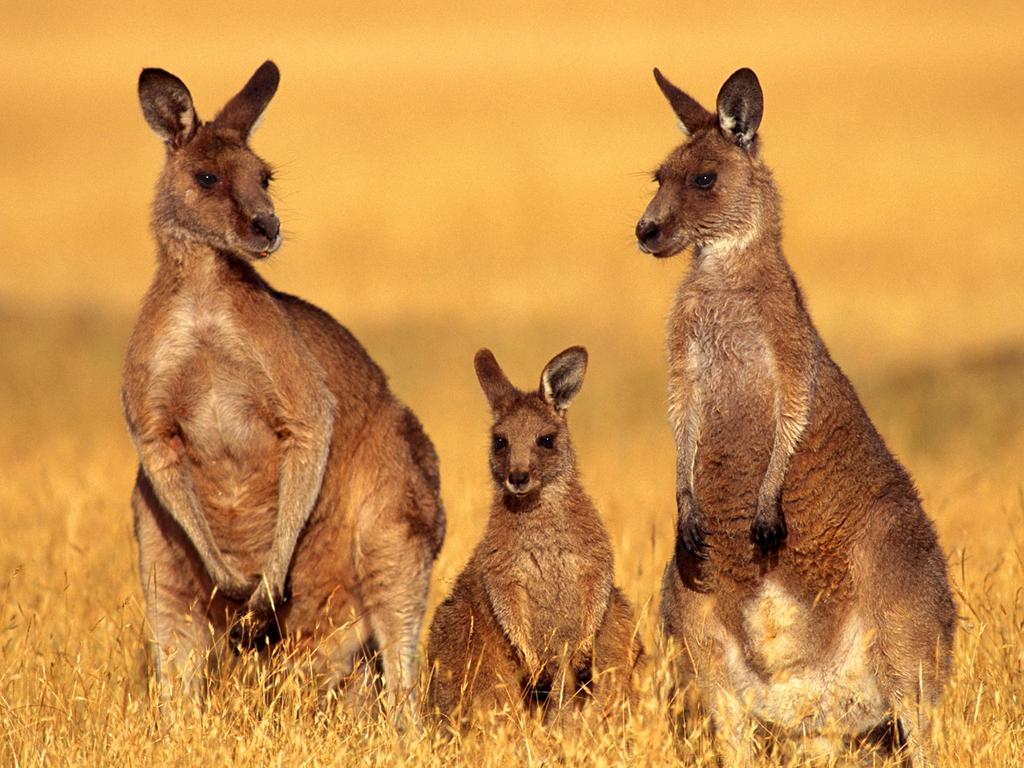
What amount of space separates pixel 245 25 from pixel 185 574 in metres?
45.8

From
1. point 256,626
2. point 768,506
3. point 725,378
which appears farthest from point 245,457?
point 768,506

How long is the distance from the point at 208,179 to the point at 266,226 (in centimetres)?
31

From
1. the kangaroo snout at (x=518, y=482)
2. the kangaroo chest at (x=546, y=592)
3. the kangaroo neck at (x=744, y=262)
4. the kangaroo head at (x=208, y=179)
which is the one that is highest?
the kangaroo head at (x=208, y=179)

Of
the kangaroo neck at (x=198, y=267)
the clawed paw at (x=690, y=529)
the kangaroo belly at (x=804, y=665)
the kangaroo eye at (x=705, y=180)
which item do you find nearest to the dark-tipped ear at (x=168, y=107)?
the kangaroo neck at (x=198, y=267)

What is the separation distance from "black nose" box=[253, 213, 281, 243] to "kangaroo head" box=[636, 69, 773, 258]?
1294 mm

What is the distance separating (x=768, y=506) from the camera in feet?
16.9

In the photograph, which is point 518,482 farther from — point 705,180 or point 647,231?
point 705,180

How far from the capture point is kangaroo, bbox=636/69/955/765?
16.6ft

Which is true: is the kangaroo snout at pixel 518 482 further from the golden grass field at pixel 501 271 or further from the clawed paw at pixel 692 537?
the golden grass field at pixel 501 271

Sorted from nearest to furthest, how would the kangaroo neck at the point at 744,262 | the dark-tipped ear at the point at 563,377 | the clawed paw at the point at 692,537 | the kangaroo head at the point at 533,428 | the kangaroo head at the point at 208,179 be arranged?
1. the clawed paw at the point at 692,537
2. the kangaroo neck at the point at 744,262
3. the kangaroo head at the point at 208,179
4. the kangaroo head at the point at 533,428
5. the dark-tipped ear at the point at 563,377

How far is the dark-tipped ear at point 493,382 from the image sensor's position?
6137mm

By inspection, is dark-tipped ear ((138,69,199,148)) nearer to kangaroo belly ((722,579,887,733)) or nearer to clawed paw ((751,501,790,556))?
clawed paw ((751,501,790,556))

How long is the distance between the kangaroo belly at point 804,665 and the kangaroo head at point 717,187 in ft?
3.97

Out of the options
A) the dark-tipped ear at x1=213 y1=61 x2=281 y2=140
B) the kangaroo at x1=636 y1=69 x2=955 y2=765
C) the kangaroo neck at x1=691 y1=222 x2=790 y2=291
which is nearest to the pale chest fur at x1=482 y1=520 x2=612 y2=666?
the kangaroo at x1=636 y1=69 x2=955 y2=765
